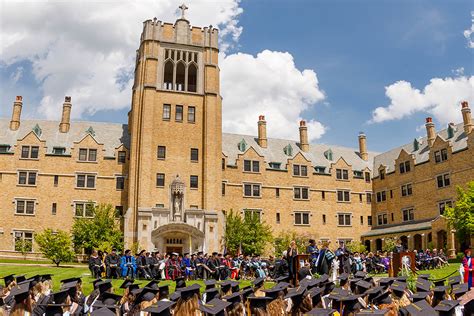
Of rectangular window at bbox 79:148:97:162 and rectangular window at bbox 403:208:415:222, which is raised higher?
rectangular window at bbox 79:148:97:162

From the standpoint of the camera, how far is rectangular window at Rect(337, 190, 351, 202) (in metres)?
48.7

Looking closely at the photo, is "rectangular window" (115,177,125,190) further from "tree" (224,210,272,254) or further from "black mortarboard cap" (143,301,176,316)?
"black mortarboard cap" (143,301,176,316)

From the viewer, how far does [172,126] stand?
40.1 metres

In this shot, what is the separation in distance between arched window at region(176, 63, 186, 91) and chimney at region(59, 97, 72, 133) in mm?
10589

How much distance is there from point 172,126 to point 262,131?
42.5ft

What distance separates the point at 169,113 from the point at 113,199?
358 inches

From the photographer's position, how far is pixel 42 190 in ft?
128

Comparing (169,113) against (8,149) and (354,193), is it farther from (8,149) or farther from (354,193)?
(354,193)

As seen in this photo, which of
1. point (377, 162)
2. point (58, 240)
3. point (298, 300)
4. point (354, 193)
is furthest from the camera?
point (377, 162)

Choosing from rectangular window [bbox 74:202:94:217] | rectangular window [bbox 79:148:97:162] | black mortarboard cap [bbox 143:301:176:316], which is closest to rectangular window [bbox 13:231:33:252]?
rectangular window [bbox 74:202:94:217]

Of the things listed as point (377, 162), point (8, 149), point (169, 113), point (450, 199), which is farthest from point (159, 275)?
point (377, 162)

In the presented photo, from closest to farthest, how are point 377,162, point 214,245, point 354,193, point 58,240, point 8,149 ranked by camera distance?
point 58,240, point 214,245, point 8,149, point 354,193, point 377,162

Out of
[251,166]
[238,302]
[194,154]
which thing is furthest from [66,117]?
[238,302]

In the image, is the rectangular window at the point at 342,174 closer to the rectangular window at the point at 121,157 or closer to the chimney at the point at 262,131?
the chimney at the point at 262,131
